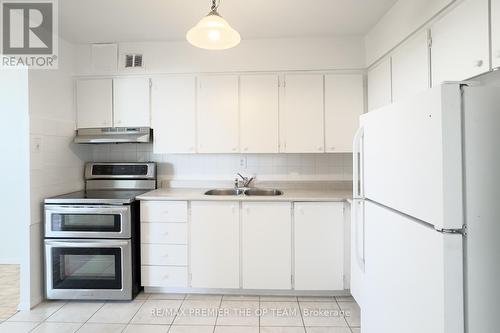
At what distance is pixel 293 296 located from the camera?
260 cm

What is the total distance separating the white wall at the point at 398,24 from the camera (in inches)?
68.7

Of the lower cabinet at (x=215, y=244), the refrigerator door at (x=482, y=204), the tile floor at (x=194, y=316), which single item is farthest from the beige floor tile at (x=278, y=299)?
the refrigerator door at (x=482, y=204)

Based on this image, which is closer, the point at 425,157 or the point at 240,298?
the point at 425,157

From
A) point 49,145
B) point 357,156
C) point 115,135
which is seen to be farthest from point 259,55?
point 49,145

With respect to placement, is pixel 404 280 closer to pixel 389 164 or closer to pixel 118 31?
pixel 389 164

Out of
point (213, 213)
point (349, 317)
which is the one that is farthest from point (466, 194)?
point (213, 213)

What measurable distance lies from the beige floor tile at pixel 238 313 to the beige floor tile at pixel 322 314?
0.41m

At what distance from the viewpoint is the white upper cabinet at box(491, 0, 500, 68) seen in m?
1.25

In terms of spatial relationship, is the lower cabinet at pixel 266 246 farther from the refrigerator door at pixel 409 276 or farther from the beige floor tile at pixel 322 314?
the refrigerator door at pixel 409 276

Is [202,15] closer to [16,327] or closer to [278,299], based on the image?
[278,299]

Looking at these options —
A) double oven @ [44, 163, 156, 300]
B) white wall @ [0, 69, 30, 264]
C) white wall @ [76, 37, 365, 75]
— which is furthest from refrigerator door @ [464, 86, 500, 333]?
white wall @ [0, 69, 30, 264]

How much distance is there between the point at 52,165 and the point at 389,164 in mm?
2897

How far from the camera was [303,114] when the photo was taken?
110 inches

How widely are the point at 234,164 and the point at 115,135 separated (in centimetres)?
130
